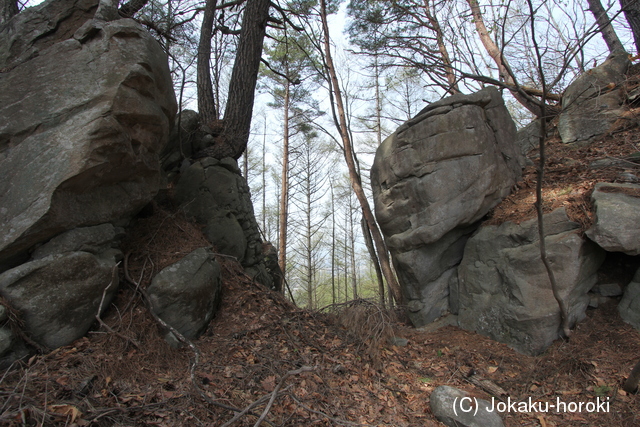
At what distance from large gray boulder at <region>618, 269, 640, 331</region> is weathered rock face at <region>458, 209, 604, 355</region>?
36 cm

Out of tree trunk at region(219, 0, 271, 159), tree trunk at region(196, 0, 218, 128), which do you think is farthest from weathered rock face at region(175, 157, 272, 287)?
tree trunk at region(196, 0, 218, 128)

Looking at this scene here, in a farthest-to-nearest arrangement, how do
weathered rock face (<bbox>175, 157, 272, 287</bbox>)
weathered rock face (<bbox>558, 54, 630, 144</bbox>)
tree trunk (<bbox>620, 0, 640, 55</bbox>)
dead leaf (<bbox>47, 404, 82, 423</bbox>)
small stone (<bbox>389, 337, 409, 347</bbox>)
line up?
tree trunk (<bbox>620, 0, 640, 55</bbox>), weathered rock face (<bbox>558, 54, 630, 144</bbox>), weathered rock face (<bbox>175, 157, 272, 287</bbox>), small stone (<bbox>389, 337, 409, 347</bbox>), dead leaf (<bbox>47, 404, 82, 423</bbox>)

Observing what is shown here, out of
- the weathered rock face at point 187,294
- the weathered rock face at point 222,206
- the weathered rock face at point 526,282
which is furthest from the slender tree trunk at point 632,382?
the weathered rock face at point 222,206

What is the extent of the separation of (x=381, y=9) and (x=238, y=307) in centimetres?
830

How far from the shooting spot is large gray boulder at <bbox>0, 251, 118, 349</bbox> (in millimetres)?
2760

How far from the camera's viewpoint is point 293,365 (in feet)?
11.3

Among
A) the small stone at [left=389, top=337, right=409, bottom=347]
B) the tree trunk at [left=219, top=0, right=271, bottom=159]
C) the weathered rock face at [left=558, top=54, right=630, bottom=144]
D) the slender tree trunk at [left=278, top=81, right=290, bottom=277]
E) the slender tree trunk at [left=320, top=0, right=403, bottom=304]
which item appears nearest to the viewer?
the small stone at [left=389, top=337, right=409, bottom=347]

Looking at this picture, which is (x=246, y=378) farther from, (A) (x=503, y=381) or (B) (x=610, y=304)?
Result: (B) (x=610, y=304)

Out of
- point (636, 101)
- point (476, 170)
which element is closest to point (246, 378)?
point (476, 170)

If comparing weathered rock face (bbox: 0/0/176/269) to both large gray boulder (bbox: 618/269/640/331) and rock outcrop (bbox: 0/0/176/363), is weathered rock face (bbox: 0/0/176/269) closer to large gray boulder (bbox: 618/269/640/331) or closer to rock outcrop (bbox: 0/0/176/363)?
rock outcrop (bbox: 0/0/176/363)

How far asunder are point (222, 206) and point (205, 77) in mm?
2921

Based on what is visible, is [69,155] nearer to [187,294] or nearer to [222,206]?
[187,294]

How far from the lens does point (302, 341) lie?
4.05 m

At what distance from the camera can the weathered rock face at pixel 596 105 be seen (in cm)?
628
